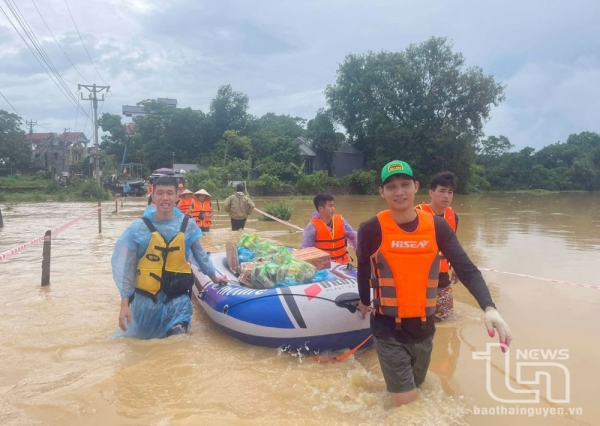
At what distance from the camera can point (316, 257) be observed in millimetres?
4625

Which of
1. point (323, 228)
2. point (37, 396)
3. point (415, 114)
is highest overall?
point (415, 114)

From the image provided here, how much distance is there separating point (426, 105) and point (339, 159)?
7.91 meters

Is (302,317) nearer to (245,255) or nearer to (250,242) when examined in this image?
(245,255)

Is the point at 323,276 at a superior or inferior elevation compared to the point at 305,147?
inferior

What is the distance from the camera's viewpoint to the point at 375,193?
112 ft

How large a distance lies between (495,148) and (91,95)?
4699 cm

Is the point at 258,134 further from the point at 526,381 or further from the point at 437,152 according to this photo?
the point at 526,381

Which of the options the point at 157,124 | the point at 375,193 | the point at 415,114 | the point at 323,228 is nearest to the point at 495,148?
the point at 415,114

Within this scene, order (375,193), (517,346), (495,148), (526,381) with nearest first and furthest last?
(526,381), (517,346), (375,193), (495,148)

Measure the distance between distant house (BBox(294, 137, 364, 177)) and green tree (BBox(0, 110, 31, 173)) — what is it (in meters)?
26.2

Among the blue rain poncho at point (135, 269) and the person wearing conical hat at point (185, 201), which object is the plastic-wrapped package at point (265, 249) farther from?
the person wearing conical hat at point (185, 201)

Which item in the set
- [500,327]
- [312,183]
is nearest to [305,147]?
[312,183]

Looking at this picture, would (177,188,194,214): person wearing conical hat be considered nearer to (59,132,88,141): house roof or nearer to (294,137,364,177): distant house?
(294,137,364,177): distant house

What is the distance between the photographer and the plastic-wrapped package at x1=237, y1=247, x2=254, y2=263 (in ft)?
17.1
